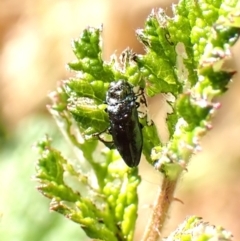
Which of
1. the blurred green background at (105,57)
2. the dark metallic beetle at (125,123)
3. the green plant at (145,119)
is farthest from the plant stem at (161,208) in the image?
the blurred green background at (105,57)

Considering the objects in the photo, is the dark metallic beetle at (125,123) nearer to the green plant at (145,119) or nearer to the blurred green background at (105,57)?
the green plant at (145,119)

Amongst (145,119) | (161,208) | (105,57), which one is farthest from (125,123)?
(105,57)

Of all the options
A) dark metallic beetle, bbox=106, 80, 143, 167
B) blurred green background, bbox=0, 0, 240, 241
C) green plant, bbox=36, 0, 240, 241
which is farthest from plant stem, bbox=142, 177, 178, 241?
blurred green background, bbox=0, 0, 240, 241

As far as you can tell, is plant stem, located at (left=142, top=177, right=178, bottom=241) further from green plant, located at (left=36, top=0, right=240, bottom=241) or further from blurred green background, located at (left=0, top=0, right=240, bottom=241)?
blurred green background, located at (left=0, top=0, right=240, bottom=241)

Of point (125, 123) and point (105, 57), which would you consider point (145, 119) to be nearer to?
point (125, 123)

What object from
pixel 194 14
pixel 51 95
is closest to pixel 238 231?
pixel 51 95

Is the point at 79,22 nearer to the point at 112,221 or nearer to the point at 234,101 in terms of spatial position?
the point at 234,101

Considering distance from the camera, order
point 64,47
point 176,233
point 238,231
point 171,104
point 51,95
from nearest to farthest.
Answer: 1. point 176,233
2. point 171,104
3. point 51,95
4. point 238,231
5. point 64,47

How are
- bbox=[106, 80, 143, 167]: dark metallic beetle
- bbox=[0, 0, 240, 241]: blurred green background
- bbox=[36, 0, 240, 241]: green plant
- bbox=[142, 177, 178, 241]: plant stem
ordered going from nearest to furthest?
bbox=[36, 0, 240, 241]: green plant, bbox=[142, 177, 178, 241]: plant stem, bbox=[106, 80, 143, 167]: dark metallic beetle, bbox=[0, 0, 240, 241]: blurred green background
